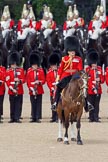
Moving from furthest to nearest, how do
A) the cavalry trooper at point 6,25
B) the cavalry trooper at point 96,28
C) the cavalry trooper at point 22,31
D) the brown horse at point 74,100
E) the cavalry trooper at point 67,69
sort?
the cavalry trooper at point 6,25
the cavalry trooper at point 96,28
the cavalry trooper at point 22,31
the cavalry trooper at point 67,69
the brown horse at point 74,100

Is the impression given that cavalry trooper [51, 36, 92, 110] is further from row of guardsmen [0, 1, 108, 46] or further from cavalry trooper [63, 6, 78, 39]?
cavalry trooper [63, 6, 78, 39]

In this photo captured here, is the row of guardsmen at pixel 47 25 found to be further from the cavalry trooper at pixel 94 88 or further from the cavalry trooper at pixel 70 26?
the cavalry trooper at pixel 94 88

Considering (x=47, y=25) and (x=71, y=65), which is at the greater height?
(x=47, y=25)

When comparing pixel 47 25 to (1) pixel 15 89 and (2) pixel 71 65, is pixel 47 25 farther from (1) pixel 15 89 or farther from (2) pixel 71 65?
(2) pixel 71 65

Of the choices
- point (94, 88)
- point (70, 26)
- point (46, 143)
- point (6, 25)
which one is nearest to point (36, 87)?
point (94, 88)

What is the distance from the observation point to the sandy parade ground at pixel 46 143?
14.8 m

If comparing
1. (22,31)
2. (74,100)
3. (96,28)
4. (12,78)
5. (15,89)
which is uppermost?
(96,28)

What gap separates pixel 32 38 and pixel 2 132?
43.3ft

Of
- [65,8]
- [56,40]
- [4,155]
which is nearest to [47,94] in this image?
[56,40]

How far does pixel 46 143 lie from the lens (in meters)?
16.5

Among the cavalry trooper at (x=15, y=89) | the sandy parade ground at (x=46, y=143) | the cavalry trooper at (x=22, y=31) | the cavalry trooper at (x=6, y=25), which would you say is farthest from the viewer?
the cavalry trooper at (x=6, y=25)

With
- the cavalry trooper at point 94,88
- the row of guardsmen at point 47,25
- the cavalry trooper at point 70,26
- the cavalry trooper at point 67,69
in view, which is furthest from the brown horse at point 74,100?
the cavalry trooper at point 70,26

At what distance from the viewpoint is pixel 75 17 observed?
113ft

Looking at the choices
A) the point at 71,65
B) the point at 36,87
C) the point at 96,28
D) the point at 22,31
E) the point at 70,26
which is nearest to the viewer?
the point at 71,65
